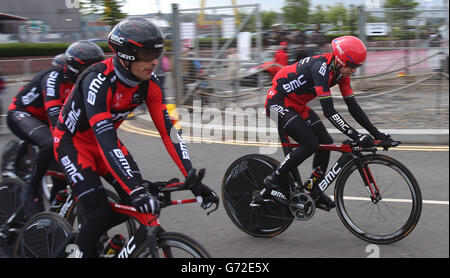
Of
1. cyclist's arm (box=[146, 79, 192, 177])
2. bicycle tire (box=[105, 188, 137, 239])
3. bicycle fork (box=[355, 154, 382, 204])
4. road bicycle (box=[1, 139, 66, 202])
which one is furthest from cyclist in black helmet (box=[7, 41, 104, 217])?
bicycle fork (box=[355, 154, 382, 204])

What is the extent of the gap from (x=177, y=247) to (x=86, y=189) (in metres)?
0.90

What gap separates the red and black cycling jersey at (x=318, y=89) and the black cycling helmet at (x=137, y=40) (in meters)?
2.07

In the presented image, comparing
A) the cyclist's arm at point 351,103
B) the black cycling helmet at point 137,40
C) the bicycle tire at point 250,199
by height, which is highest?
the black cycling helmet at point 137,40

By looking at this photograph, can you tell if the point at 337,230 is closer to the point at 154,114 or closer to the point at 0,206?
the point at 154,114

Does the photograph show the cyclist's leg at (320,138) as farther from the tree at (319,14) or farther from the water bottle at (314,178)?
the tree at (319,14)

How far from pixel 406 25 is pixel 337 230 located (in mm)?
8857

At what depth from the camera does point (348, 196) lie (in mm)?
4918

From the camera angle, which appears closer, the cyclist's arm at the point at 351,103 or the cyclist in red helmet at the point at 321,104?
the cyclist in red helmet at the point at 321,104

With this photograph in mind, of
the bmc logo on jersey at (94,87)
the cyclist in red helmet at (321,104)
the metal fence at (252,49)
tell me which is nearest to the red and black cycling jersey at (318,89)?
the cyclist in red helmet at (321,104)

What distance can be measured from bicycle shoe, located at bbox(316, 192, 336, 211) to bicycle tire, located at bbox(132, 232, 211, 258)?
2.26 meters

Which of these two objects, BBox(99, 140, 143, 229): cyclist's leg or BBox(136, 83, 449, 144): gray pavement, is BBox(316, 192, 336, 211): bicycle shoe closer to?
BBox(99, 140, 143, 229): cyclist's leg

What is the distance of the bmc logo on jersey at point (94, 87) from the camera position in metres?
3.47

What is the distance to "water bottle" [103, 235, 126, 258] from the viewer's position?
364 cm
